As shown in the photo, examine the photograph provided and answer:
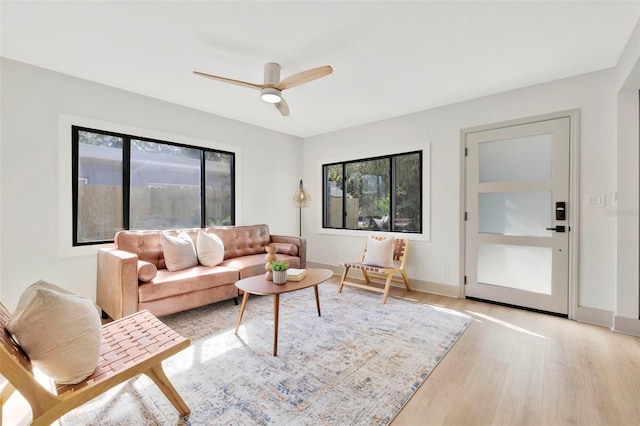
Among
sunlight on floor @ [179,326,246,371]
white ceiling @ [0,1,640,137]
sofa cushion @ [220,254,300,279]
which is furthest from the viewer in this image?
sofa cushion @ [220,254,300,279]

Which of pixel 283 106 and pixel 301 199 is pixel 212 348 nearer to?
pixel 283 106

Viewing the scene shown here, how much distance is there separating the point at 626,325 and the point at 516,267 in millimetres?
959

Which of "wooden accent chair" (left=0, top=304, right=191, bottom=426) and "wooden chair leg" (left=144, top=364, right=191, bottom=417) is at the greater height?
"wooden accent chair" (left=0, top=304, right=191, bottom=426)

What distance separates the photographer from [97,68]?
2754 millimetres

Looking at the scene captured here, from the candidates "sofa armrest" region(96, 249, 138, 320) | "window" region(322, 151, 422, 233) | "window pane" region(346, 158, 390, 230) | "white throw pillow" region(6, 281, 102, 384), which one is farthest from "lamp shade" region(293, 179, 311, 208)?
"white throw pillow" region(6, 281, 102, 384)

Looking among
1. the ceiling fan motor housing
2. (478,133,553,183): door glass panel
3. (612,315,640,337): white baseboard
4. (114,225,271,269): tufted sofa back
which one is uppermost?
the ceiling fan motor housing

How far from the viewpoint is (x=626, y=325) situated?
2.56 m

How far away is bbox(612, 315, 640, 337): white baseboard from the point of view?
2518 millimetres

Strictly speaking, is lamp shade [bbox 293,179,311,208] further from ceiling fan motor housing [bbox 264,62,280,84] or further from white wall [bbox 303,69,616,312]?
ceiling fan motor housing [bbox 264,62,280,84]

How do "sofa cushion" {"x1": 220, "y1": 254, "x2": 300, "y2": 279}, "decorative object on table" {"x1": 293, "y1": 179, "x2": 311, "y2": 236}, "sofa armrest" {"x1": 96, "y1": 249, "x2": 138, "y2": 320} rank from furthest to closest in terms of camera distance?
"decorative object on table" {"x1": 293, "y1": 179, "x2": 311, "y2": 236}, "sofa cushion" {"x1": 220, "y1": 254, "x2": 300, "y2": 279}, "sofa armrest" {"x1": 96, "y1": 249, "x2": 138, "y2": 320}

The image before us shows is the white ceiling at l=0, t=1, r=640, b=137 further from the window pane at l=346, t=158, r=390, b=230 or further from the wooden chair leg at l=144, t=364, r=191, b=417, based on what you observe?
the wooden chair leg at l=144, t=364, r=191, b=417

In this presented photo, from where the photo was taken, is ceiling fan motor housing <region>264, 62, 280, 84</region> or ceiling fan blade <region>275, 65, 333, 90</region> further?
ceiling fan motor housing <region>264, 62, 280, 84</region>

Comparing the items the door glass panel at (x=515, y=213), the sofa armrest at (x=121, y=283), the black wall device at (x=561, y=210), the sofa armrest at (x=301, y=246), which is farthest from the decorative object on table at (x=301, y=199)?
the black wall device at (x=561, y=210)

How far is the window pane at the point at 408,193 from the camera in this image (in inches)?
160
